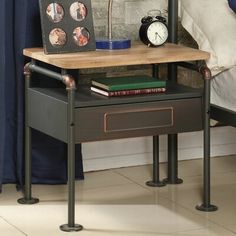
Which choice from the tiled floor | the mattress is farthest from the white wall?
the mattress

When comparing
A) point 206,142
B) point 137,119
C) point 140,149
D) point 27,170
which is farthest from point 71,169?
point 140,149

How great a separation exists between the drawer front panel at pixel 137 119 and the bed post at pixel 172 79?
0.41m

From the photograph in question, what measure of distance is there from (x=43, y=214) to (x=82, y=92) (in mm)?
483

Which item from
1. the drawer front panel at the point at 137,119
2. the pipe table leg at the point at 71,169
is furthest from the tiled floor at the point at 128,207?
the drawer front panel at the point at 137,119

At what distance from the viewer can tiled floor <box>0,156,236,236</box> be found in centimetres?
287

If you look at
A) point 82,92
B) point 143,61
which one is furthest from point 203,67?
point 82,92

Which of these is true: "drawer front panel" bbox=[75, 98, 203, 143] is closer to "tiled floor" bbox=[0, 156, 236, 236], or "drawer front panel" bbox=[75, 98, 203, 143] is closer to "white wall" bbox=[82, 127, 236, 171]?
"tiled floor" bbox=[0, 156, 236, 236]

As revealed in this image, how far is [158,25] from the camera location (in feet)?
10.6

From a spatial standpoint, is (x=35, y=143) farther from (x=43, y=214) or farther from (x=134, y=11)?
(x=134, y=11)

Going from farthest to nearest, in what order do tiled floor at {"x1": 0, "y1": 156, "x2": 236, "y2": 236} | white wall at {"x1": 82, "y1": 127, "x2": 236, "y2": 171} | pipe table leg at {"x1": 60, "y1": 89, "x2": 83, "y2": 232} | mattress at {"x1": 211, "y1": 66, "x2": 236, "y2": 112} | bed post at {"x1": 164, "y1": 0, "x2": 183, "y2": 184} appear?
1. white wall at {"x1": 82, "y1": 127, "x2": 236, "y2": 171}
2. bed post at {"x1": 164, "y1": 0, "x2": 183, "y2": 184}
3. mattress at {"x1": 211, "y1": 66, "x2": 236, "y2": 112}
4. tiled floor at {"x1": 0, "y1": 156, "x2": 236, "y2": 236}
5. pipe table leg at {"x1": 60, "y1": 89, "x2": 83, "y2": 232}

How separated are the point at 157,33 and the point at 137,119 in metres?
0.47

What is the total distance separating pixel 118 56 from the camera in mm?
2916

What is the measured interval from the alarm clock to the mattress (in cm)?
27

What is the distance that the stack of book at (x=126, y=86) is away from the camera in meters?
2.89
